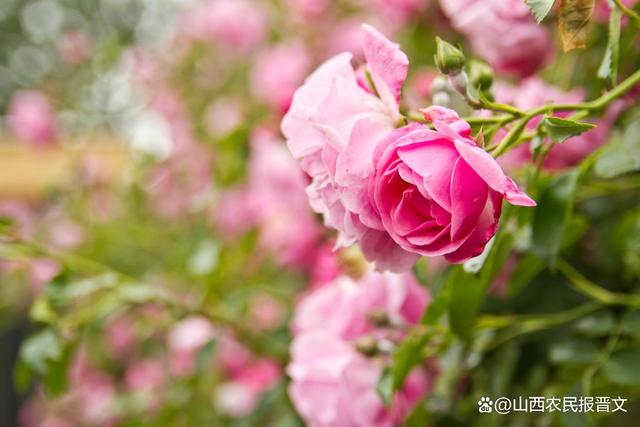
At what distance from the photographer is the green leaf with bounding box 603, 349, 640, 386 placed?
0.39 metres

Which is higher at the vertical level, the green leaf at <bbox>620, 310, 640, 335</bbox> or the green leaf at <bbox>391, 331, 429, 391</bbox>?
the green leaf at <bbox>391, 331, 429, 391</bbox>

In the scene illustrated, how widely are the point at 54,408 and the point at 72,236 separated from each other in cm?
36

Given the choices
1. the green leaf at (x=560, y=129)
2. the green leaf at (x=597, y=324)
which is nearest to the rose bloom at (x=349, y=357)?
the green leaf at (x=597, y=324)

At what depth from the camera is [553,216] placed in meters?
0.37

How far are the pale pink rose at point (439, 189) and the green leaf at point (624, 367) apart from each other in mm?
168

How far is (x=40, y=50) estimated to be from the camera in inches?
106

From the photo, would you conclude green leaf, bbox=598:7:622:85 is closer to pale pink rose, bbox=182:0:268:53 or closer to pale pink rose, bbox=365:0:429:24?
pale pink rose, bbox=365:0:429:24

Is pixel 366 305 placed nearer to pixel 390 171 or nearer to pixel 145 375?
pixel 390 171

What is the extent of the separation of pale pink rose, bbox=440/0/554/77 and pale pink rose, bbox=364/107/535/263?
0.17 metres

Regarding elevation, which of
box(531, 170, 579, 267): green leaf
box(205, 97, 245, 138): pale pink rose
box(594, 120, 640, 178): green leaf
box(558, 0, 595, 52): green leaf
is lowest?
box(205, 97, 245, 138): pale pink rose

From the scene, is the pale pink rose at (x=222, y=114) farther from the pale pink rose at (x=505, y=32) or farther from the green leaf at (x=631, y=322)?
the green leaf at (x=631, y=322)

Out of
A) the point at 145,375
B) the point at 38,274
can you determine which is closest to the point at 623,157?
the point at 145,375

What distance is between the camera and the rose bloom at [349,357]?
1.47 feet

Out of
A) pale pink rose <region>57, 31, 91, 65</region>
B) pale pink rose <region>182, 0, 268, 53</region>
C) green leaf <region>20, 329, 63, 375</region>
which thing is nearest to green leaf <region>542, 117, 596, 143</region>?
green leaf <region>20, 329, 63, 375</region>
